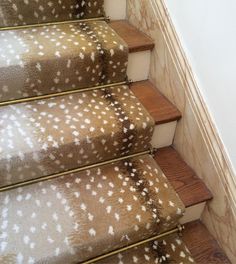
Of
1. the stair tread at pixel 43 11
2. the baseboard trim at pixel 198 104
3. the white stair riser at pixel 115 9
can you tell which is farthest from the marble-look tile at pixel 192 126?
the stair tread at pixel 43 11

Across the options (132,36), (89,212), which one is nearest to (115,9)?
(132,36)

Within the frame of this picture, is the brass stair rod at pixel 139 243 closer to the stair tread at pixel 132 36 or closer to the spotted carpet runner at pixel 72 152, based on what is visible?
the spotted carpet runner at pixel 72 152

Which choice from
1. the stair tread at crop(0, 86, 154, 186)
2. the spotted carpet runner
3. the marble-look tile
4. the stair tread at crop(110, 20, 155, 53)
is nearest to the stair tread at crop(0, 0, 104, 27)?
the spotted carpet runner

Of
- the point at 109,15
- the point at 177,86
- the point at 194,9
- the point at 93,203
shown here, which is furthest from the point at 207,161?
the point at 109,15

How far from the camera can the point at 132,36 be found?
1.42 meters

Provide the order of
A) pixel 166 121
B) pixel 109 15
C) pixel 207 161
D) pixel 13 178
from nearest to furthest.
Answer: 1. pixel 13 178
2. pixel 207 161
3. pixel 166 121
4. pixel 109 15

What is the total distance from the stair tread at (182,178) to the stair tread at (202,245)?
0.48ft

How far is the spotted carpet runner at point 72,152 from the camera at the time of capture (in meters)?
1.00

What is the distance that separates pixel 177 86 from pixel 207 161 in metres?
0.34

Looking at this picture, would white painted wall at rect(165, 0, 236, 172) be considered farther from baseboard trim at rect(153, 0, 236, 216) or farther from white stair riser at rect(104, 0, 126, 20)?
white stair riser at rect(104, 0, 126, 20)

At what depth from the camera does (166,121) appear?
128 cm

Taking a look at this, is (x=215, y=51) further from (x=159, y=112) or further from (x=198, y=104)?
(x=159, y=112)

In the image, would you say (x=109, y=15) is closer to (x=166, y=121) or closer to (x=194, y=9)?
(x=194, y=9)

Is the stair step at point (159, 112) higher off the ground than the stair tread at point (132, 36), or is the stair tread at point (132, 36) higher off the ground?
the stair tread at point (132, 36)
